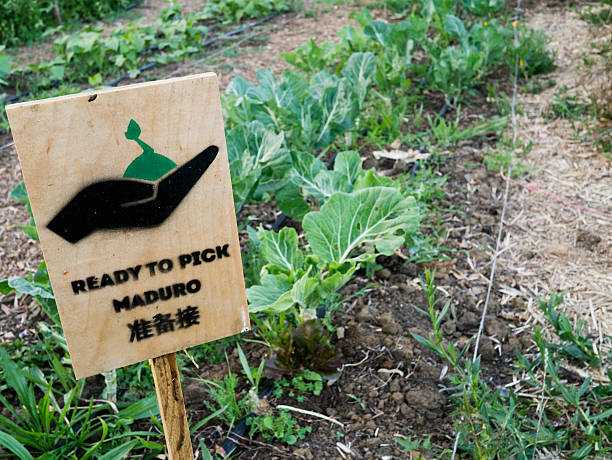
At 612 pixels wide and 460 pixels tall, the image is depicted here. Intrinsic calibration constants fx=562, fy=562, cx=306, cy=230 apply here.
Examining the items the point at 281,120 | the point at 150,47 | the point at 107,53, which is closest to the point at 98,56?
the point at 107,53

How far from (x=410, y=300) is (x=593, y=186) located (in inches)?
65.3

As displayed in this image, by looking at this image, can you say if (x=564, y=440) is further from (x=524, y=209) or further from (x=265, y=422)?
(x=524, y=209)

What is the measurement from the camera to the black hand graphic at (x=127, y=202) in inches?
47.1

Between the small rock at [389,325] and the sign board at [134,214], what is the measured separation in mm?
1049

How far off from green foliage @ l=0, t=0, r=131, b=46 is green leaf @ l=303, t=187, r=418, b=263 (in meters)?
5.36

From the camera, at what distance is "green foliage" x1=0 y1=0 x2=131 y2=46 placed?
650 cm

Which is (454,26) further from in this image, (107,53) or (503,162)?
(107,53)

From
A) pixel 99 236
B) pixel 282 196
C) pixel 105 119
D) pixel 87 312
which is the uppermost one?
pixel 105 119

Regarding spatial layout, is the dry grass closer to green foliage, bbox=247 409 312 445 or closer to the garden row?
green foliage, bbox=247 409 312 445

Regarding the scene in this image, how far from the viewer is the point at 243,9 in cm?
716

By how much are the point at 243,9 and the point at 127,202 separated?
655 cm

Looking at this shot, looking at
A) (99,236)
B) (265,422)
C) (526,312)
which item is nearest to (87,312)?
(99,236)

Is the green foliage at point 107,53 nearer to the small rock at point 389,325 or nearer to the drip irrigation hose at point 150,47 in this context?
the drip irrigation hose at point 150,47

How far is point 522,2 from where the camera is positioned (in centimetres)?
710
